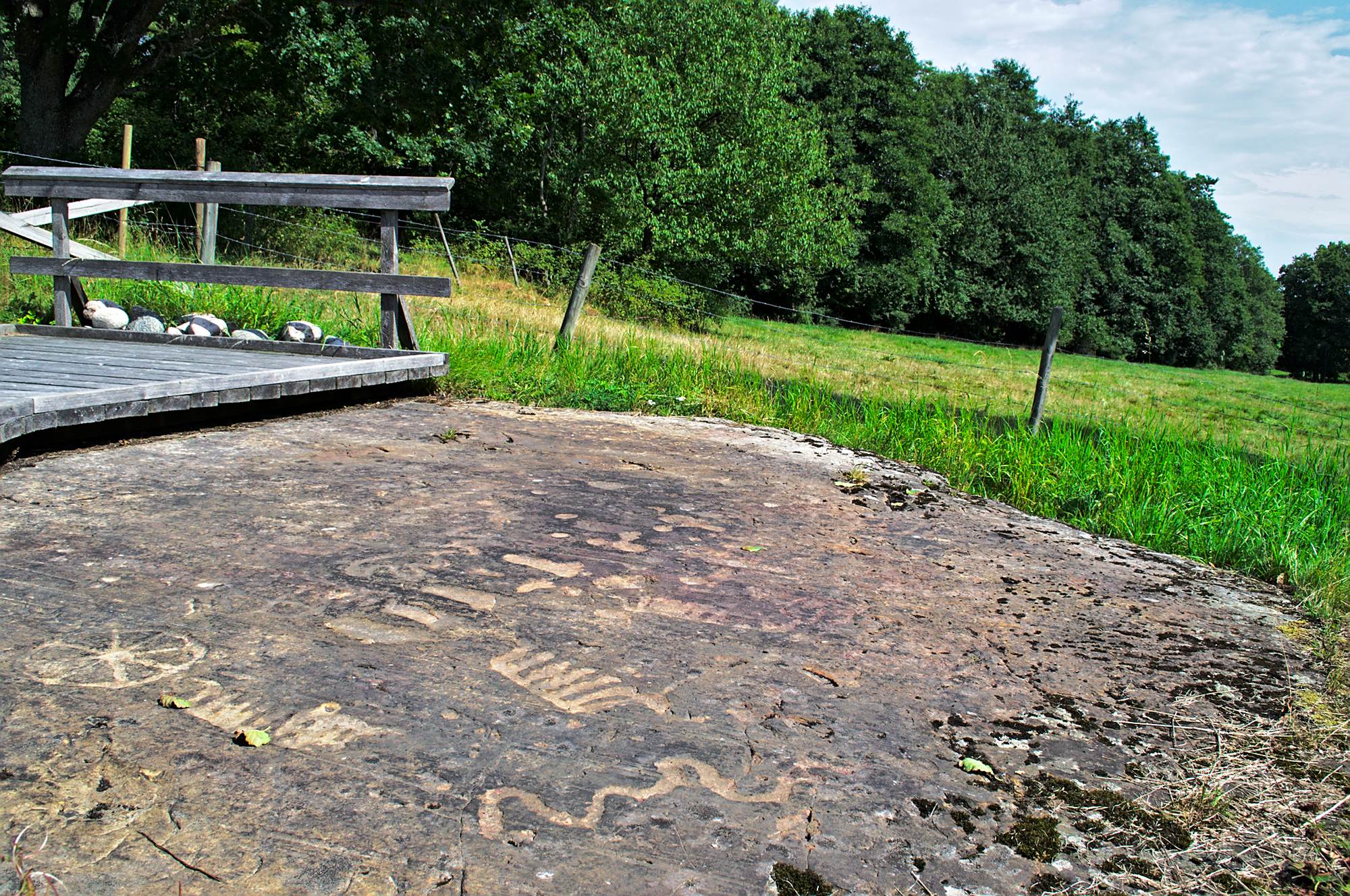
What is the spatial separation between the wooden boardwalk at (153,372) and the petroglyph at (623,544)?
2.45 metres

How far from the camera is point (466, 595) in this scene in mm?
3201

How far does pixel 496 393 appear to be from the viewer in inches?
288

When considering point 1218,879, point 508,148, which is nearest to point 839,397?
point 1218,879

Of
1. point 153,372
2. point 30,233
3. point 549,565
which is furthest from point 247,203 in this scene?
point 549,565

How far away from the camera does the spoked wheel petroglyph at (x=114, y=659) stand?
241 centimetres

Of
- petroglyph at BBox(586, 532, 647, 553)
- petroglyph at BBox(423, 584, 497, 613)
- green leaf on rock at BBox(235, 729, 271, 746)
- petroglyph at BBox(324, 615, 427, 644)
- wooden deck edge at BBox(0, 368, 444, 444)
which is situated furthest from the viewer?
wooden deck edge at BBox(0, 368, 444, 444)

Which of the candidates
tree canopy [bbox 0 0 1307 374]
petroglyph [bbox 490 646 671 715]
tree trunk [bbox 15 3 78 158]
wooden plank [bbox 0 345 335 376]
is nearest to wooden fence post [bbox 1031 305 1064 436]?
wooden plank [bbox 0 345 335 376]

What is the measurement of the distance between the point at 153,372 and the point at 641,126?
2148 cm

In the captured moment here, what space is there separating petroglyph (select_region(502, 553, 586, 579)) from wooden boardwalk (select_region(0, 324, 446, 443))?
2.23 m

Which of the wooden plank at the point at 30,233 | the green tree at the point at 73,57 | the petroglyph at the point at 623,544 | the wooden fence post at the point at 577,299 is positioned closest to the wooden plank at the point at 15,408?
the petroglyph at the point at 623,544

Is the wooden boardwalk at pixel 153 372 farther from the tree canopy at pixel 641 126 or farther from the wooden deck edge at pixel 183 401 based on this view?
the tree canopy at pixel 641 126

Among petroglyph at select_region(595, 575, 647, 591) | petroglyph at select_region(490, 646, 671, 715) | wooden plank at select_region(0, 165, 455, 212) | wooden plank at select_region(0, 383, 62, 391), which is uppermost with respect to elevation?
wooden plank at select_region(0, 165, 455, 212)

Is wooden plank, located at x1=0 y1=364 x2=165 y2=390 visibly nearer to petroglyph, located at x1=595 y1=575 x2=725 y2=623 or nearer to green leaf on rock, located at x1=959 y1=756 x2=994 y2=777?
petroglyph, located at x1=595 y1=575 x2=725 y2=623

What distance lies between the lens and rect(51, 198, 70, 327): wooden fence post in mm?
7309
